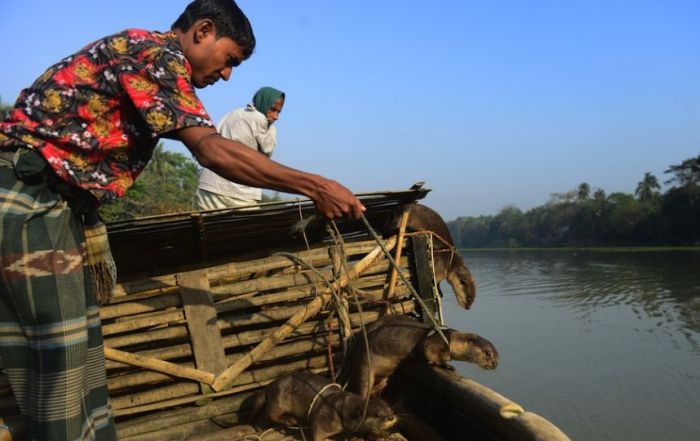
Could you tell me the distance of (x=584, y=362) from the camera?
15.0m

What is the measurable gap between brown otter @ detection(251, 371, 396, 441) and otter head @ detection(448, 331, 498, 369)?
0.58m

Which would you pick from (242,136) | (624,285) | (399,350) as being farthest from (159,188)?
(399,350)

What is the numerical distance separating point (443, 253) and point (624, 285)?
962 inches

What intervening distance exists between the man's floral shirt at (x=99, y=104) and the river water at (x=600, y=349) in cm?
1095

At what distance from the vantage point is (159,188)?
35188mm

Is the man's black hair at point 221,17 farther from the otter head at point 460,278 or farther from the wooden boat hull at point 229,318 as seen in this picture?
the otter head at point 460,278

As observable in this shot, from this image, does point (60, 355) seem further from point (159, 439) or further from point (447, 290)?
point (447, 290)

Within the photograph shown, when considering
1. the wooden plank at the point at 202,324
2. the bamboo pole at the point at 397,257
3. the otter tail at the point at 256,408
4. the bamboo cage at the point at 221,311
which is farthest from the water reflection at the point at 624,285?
the wooden plank at the point at 202,324

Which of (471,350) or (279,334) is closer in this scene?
(471,350)

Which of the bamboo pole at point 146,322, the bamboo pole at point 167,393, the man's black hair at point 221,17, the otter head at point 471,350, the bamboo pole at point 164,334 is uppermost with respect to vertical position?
the man's black hair at point 221,17

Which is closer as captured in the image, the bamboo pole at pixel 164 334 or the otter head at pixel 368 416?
the otter head at pixel 368 416

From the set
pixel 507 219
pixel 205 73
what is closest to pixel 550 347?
pixel 205 73

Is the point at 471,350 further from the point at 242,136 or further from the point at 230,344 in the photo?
the point at 242,136

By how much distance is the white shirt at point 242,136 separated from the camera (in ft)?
16.1
